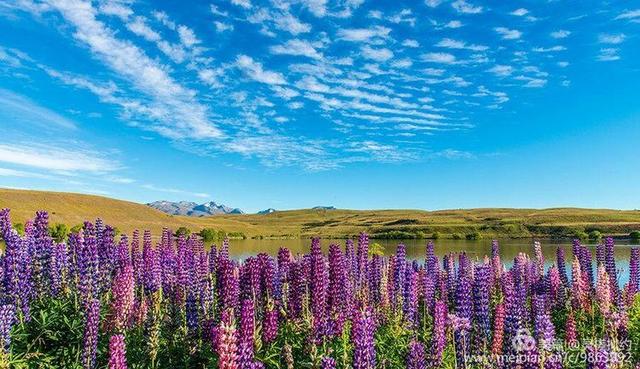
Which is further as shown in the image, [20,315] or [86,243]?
[86,243]

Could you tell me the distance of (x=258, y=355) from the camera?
859 centimetres

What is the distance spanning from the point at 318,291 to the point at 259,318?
181cm

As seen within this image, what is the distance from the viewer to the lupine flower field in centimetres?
710

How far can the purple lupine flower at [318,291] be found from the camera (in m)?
8.80

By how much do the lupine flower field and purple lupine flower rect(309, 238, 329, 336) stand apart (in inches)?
0.9

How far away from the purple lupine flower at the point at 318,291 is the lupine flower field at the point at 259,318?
2 centimetres

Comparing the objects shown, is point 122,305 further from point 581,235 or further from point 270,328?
point 581,235

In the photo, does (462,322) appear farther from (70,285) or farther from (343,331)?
(70,285)

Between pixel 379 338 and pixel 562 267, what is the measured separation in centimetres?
1161

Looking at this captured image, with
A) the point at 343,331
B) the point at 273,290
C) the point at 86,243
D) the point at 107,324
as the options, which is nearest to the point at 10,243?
the point at 86,243

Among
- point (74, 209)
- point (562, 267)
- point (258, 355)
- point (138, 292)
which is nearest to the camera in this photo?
point (258, 355)

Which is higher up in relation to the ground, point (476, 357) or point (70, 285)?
point (70, 285)

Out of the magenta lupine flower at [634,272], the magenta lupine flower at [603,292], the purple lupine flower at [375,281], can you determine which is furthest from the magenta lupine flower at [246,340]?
the magenta lupine flower at [634,272]

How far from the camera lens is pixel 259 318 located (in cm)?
1053
